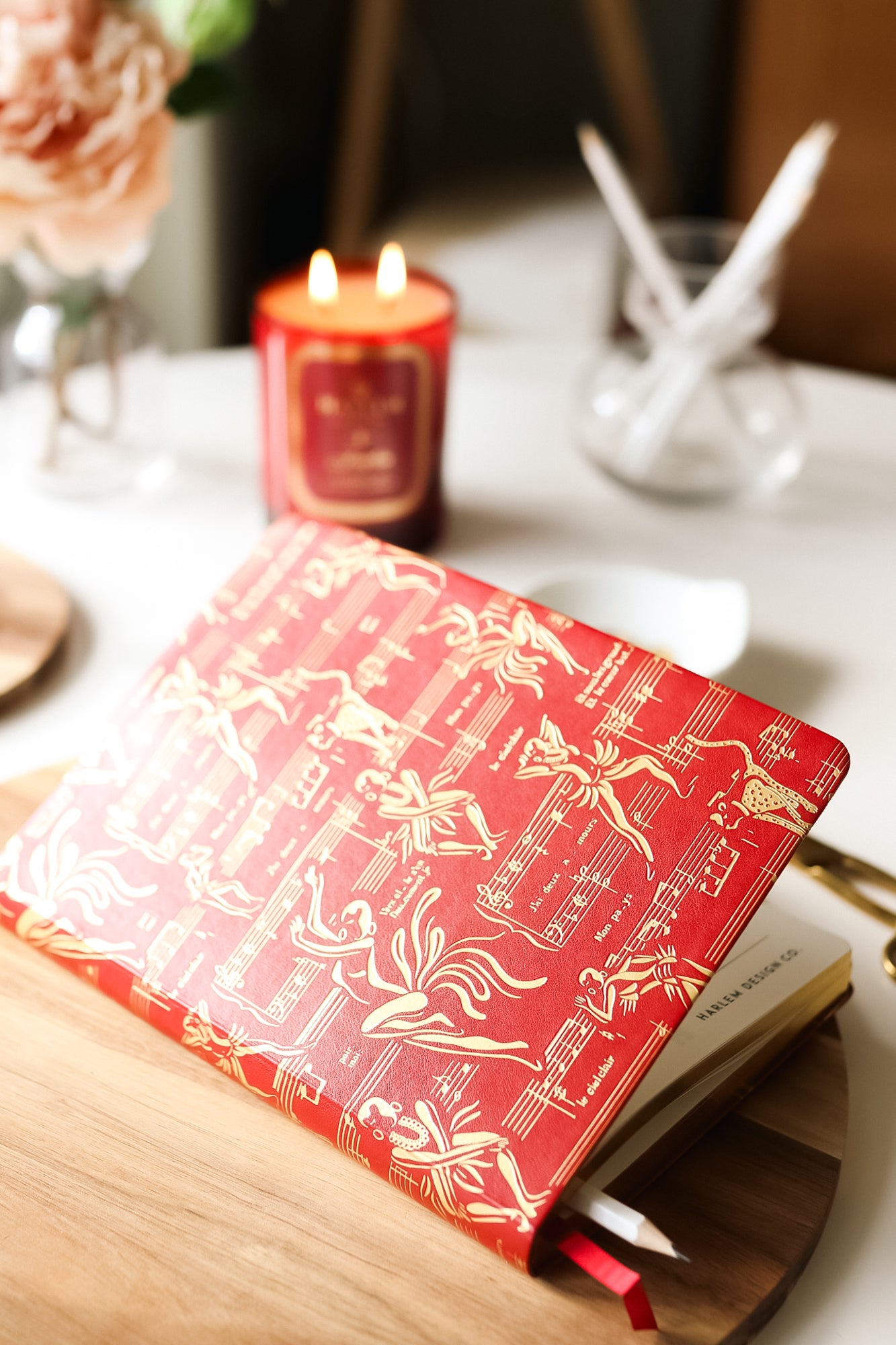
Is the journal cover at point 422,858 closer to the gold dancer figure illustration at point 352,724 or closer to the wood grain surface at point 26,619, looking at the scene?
the gold dancer figure illustration at point 352,724

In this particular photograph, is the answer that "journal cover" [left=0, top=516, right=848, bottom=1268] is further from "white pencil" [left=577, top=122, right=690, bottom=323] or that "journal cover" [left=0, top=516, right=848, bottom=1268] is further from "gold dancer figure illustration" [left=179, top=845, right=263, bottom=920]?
"white pencil" [left=577, top=122, right=690, bottom=323]

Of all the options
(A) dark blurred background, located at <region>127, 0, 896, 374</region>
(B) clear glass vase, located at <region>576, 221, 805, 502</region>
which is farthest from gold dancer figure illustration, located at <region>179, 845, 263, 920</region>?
(A) dark blurred background, located at <region>127, 0, 896, 374</region>

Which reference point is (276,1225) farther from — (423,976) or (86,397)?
(86,397)

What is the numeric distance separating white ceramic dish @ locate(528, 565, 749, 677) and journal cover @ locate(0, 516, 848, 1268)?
0.19 metres

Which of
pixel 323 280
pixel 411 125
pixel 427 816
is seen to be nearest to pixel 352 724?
pixel 427 816

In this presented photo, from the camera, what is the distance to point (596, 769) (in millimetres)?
384

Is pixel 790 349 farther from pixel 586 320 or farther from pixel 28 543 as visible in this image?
pixel 28 543

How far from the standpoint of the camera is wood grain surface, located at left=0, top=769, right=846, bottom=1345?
1.09 feet

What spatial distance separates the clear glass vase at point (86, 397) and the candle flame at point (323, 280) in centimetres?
12

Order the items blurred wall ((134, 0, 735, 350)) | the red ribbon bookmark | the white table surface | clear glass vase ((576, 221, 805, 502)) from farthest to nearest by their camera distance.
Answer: blurred wall ((134, 0, 735, 350)) < clear glass vase ((576, 221, 805, 502)) < the white table surface < the red ribbon bookmark

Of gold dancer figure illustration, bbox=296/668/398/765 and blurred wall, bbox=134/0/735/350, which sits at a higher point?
blurred wall, bbox=134/0/735/350

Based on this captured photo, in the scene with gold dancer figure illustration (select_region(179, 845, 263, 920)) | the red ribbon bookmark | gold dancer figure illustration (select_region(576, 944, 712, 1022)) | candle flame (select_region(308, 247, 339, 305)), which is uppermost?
candle flame (select_region(308, 247, 339, 305))

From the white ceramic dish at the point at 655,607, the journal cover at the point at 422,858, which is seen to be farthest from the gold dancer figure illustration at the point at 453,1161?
the white ceramic dish at the point at 655,607

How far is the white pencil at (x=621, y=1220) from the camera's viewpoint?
1.06 ft
